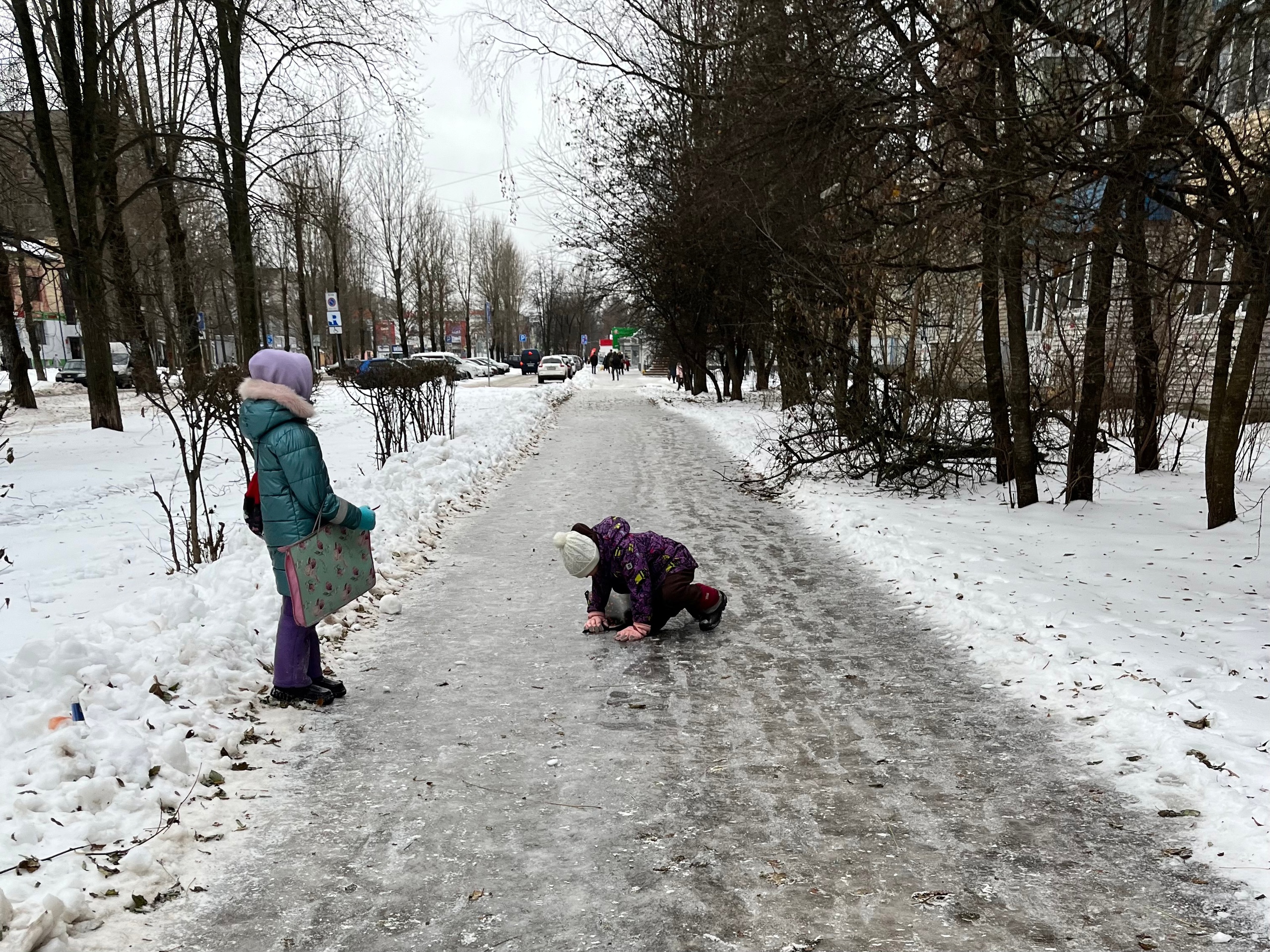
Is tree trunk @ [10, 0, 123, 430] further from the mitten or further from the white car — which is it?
the white car

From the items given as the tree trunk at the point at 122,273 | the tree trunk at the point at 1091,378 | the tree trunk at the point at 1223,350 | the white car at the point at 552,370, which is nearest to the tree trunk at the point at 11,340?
the tree trunk at the point at 122,273

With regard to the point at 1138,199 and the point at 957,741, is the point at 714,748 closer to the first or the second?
the point at 957,741

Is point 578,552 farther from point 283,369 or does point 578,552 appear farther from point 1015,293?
point 1015,293

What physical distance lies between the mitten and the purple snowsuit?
2 centimetres

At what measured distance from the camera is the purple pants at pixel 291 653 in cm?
443

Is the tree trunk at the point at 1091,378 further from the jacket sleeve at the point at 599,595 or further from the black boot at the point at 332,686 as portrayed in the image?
the black boot at the point at 332,686

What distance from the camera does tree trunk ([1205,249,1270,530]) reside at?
6.49 meters

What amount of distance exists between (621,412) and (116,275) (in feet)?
44.1

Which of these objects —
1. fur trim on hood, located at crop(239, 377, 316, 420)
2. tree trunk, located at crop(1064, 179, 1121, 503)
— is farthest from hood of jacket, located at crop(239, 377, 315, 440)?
tree trunk, located at crop(1064, 179, 1121, 503)

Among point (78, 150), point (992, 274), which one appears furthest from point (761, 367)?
point (992, 274)

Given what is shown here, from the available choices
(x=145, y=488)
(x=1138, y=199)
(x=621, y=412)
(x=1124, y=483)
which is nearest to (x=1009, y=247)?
(x=1138, y=199)

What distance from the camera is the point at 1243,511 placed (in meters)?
8.27

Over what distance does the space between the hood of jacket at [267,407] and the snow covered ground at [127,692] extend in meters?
1.29

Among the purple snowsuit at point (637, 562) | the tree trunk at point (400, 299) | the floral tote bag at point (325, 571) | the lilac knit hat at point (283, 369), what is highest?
the tree trunk at point (400, 299)
